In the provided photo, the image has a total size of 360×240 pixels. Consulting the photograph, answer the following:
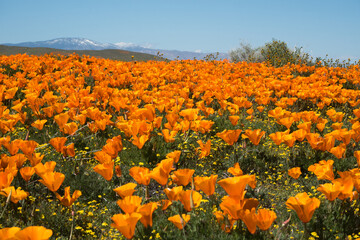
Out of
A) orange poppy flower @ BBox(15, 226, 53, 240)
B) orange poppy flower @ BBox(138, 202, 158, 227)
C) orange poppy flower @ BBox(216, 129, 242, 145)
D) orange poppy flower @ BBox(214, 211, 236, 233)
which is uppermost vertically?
orange poppy flower @ BBox(216, 129, 242, 145)

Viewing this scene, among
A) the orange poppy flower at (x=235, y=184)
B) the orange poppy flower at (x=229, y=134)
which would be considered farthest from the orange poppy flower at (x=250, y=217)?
the orange poppy flower at (x=229, y=134)

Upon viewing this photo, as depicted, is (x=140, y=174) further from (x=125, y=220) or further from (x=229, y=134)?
(x=229, y=134)

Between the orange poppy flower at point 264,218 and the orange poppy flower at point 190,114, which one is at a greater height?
the orange poppy flower at point 190,114

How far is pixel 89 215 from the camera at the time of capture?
7.73 feet

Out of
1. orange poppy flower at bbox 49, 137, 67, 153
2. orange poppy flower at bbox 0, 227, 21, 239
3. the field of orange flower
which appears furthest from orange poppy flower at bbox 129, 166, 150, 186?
orange poppy flower at bbox 49, 137, 67, 153

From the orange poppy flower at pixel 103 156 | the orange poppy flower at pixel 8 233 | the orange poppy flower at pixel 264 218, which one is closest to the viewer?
the orange poppy flower at pixel 8 233

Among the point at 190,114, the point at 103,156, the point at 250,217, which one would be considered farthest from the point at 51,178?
the point at 190,114

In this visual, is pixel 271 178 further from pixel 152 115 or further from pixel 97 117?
pixel 97 117

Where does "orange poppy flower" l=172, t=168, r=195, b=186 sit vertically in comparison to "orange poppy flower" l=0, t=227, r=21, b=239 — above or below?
above

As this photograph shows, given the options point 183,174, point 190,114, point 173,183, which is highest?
point 190,114

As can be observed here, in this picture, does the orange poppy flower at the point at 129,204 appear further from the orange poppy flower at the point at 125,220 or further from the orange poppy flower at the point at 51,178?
the orange poppy flower at the point at 51,178

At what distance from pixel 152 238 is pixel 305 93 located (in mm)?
4557

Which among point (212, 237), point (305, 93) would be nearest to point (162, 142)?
point (212, 237)

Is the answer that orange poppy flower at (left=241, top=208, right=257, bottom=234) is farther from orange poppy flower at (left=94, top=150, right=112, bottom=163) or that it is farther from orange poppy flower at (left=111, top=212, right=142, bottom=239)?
orange poppy flower at (left=94, top=150, right=112, bottom=163)
